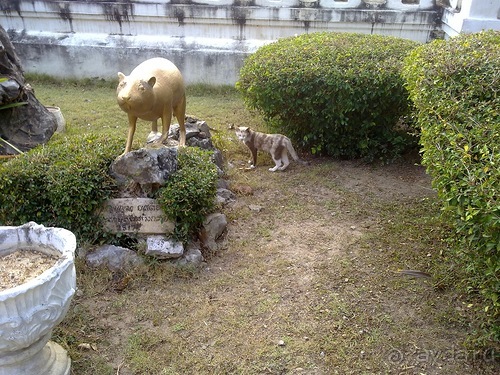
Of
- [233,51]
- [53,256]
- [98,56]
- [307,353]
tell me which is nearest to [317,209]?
[307,353]

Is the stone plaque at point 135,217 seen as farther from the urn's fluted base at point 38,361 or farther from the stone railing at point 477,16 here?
the stone railing at point 477,16

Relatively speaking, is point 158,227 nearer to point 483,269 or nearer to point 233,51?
point 483,269

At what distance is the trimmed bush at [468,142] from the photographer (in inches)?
102

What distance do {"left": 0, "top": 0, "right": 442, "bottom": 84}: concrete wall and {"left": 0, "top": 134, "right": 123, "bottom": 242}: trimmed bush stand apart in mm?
5074

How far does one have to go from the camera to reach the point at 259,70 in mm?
5883

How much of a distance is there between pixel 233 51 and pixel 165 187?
524cm

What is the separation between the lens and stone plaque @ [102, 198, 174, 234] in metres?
3.99

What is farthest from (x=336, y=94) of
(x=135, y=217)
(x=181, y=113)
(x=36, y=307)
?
(x=36, y=307)

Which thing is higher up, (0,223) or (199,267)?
(0,223)

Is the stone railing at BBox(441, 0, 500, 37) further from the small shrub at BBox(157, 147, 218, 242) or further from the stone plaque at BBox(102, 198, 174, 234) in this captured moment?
the stone plaque at BBox(102, 198, 174, 234)

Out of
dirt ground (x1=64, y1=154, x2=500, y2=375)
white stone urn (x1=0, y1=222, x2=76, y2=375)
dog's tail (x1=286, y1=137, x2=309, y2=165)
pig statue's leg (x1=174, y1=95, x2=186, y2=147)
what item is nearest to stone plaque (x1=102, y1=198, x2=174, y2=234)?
dirt ground (x1=64, y1=154, x2=500, y2=375)

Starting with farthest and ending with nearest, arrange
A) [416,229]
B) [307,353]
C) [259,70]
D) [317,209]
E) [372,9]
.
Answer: [372,9], [259,70], [317,209], [416,229], [307,353]

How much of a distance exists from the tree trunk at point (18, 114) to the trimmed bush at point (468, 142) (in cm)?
465

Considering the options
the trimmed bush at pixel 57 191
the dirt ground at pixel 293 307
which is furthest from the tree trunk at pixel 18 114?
the dirt ground at pixel 293 307
